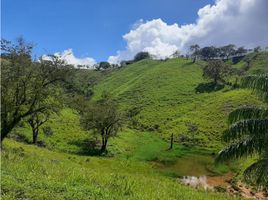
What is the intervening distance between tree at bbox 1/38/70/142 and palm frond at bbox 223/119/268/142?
1850 cm

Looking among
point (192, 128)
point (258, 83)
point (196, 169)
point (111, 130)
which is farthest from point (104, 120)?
point (258, 83)

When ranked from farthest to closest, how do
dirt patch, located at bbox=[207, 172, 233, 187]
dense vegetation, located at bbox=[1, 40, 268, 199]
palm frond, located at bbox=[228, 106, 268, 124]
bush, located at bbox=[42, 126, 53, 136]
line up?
bush, located at bbox=[42, 126, 53, 136] < dirt patch, located at bbox=[207, 172, 233, 187] < palm frond, located at bbox=[228, 106, 268, 124] < dense vegetation, located at bbox=[1, 40, 268, 199]

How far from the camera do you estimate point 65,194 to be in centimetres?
1389

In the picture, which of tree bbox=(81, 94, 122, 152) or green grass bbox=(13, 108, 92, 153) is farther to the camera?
tree bbox=(81, 94, 122, 152)

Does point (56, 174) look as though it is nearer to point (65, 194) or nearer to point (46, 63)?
point (65, 194)

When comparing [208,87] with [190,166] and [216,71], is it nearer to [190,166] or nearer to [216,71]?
[216,71]

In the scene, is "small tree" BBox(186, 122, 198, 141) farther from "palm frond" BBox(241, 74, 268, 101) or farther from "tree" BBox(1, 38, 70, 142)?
"palm frond" BBox(241, 74, 268, 101)

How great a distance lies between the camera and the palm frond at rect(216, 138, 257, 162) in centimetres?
2144

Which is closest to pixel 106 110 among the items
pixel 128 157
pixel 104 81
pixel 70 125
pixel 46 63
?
pixel 128 157

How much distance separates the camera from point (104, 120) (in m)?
69.3

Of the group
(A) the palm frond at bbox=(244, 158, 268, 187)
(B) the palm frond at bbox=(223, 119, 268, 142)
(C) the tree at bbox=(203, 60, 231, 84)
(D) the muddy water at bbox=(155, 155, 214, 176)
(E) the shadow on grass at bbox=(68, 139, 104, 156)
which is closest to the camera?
(B) the palm frond at bbox=(223, 119, 268, 142)

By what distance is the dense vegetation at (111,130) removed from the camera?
1698 centimetres

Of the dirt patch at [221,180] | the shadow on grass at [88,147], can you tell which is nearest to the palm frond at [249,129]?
the dirt patch at [221,180]

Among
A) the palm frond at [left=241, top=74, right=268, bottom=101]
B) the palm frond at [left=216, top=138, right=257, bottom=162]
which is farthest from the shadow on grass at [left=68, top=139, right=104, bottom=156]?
the palm frond at [left=241, top=74, right=268, bottom=101]
